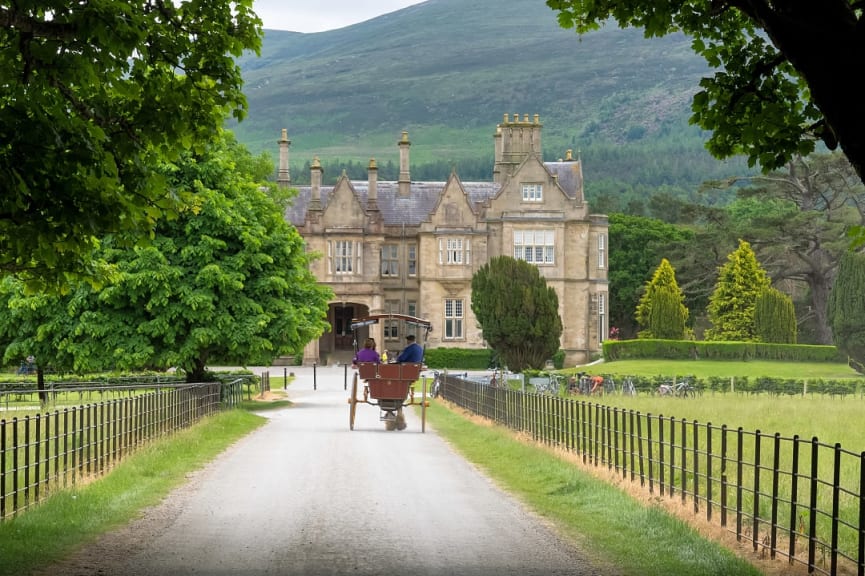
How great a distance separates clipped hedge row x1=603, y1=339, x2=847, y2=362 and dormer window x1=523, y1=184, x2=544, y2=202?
12846mm

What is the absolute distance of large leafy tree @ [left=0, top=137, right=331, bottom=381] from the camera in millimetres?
37375

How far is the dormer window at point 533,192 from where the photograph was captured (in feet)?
268

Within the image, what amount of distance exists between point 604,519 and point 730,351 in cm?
5889

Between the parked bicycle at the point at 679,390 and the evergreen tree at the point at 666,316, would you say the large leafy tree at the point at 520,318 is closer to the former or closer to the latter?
the parked bicycle at the point at 679,390

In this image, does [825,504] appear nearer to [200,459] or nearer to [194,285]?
[200,459]

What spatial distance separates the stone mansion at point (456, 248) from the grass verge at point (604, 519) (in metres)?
57.5

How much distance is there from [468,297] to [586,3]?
69.3 metres

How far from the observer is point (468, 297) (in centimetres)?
8288

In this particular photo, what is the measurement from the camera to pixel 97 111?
46.8 ft

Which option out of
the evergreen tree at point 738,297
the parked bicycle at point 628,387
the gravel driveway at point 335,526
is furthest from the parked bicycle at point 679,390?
the evergreen tree at point 738,297

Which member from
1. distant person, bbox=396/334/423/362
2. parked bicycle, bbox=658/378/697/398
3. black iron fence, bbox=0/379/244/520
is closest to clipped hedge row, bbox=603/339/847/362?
parked bicycle, bbox=658/378/697/398

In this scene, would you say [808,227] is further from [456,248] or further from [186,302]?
[186,302]

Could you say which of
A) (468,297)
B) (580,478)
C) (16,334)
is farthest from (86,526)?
(468,297)

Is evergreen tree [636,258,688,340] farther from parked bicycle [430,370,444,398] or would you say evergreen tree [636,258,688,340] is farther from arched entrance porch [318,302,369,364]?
parked bicycle [430,370,444,398]
